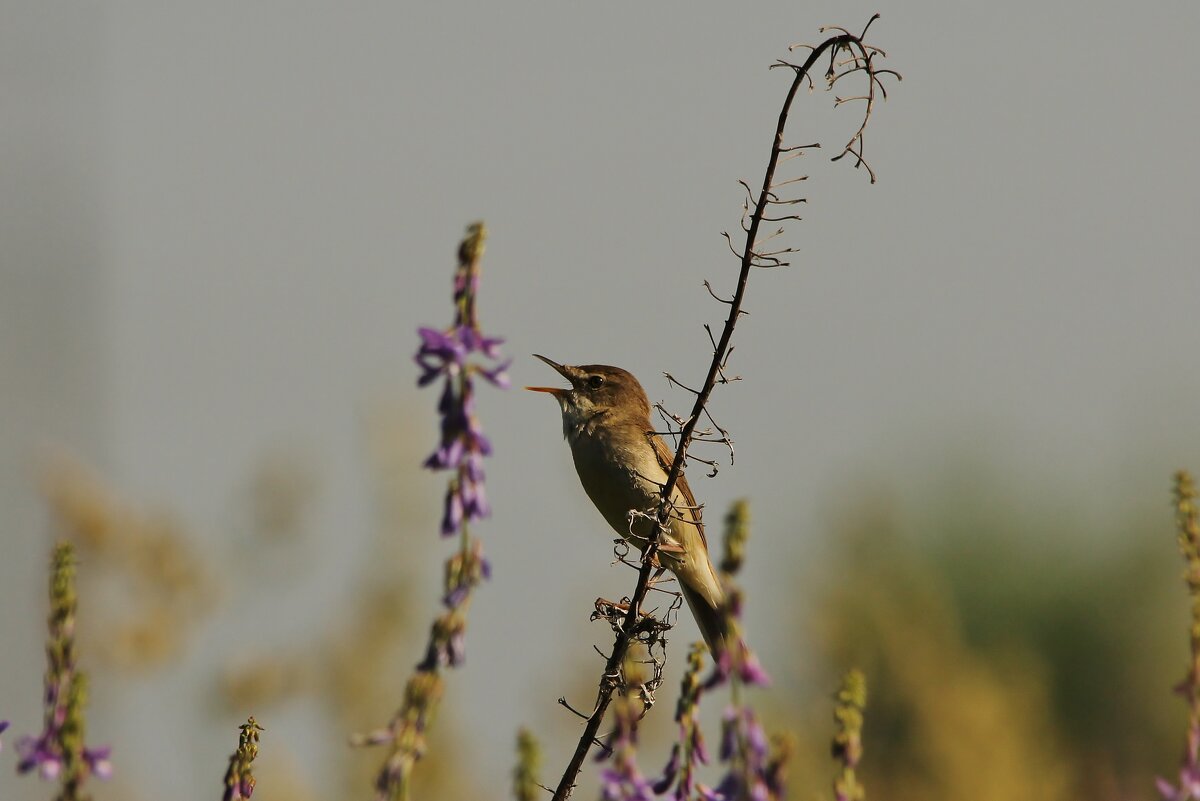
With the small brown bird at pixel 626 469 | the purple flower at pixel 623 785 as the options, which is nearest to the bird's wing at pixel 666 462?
the small brown bird at pixel 626 469

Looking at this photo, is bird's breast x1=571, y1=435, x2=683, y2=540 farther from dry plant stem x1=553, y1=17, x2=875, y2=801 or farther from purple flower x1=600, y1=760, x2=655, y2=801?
purple flower x1=600, y1=760, x2=655, y2=801

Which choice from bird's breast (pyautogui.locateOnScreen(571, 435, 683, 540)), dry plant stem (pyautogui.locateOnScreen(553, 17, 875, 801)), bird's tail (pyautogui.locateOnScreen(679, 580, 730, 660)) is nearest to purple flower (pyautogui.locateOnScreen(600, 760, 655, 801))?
dry plant stem (pyautogui.locateOnScreen(553, 17, 875, 801))

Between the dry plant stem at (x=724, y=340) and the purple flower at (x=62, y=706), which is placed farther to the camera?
the dry plant stem at (x=724, y=340)

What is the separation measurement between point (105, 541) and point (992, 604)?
9.90 metres

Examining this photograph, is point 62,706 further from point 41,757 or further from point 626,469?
point 626,469

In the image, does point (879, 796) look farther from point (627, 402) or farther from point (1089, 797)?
point (627, 402)

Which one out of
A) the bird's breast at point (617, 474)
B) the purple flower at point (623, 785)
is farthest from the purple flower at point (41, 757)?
the bird's breast at point (617, 474)

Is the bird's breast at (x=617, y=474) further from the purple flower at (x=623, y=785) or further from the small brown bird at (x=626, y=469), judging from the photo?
the purple flower at (x=623, y=785)

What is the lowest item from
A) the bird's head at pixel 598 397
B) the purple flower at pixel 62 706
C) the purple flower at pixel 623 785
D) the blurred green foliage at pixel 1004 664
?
the blurred green foliage at pixel 1004 664

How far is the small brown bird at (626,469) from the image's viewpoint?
20.3 feet

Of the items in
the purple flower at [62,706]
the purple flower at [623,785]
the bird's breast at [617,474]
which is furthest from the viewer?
the bird's breast at [617,474]

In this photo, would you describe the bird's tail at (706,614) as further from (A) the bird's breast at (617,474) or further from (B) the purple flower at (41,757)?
(B) the purple flower at (41,757)

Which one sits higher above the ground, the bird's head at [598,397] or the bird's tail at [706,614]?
the bird's head at [598,397]

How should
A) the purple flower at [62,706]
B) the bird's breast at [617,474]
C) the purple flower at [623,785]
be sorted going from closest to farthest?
1. the purple flower at [62,706]
2. the purple flower at [623,785]
3. the bird's breast at [617,474]
